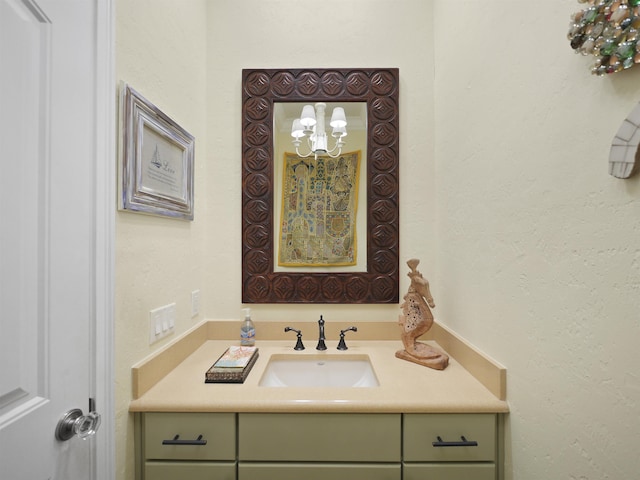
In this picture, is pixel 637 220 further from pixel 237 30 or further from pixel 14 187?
pixel 237 30

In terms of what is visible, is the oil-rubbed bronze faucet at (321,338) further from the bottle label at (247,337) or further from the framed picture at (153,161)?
the framed picture at (153,161)

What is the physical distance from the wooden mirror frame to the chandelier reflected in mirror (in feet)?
0.24

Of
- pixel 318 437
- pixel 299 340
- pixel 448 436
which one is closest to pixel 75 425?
pixel 318 437

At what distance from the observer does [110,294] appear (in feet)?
2.72

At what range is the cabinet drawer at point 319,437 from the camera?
3.12 feet

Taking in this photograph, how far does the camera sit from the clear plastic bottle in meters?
1.42

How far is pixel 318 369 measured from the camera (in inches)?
53.5

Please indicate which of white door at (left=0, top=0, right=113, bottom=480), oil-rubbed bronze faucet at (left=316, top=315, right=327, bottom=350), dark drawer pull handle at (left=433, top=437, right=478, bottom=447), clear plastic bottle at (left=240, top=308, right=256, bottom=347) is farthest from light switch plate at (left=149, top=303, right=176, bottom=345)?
dark drawer pull handle at (left=433, top=437, right=478, bottom=447)

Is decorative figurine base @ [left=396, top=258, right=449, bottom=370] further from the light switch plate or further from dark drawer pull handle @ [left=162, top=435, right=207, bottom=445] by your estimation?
the light switch plate

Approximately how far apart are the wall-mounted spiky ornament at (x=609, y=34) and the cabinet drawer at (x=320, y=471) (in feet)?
3.81

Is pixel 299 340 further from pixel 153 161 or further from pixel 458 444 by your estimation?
pixel 153 161

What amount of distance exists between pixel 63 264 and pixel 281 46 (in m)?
1.42

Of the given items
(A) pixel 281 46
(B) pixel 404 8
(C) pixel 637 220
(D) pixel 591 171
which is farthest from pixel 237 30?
(C) pixel 637 220

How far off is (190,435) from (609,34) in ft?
4.73
